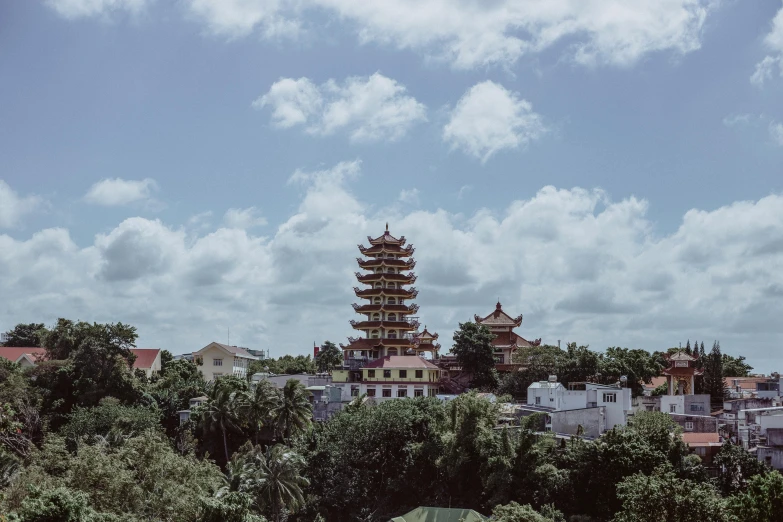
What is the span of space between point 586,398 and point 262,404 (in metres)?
20.5

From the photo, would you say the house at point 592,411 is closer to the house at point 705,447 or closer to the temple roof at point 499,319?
the house at point 705,447

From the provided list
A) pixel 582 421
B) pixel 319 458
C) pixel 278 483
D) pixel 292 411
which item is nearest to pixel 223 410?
pixel 292 411

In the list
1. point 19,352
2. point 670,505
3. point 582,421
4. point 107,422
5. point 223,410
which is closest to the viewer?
point 670,505

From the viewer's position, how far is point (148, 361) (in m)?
80.1

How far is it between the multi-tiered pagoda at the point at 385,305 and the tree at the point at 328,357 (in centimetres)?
1251

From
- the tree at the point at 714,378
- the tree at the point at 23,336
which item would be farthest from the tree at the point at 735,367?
the tree at the point at 23,336

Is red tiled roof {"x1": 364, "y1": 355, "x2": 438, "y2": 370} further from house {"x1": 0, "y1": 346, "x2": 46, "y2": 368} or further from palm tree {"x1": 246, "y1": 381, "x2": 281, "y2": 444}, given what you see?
house {"x1": 0, "y1": 346, "x2": 46, "y2": 368}

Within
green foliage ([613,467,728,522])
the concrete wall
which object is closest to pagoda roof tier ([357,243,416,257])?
the concrete wall

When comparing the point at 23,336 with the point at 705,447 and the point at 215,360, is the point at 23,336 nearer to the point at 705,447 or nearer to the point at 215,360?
the point at 215,360

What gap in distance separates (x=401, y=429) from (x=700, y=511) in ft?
79.2

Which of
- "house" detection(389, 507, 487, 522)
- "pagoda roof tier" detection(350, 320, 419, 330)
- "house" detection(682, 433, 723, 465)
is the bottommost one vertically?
"house" detection(389, 507, 487, 522)

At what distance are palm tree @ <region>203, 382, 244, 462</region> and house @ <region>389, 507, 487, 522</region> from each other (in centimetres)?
1419

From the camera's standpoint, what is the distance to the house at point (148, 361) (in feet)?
259

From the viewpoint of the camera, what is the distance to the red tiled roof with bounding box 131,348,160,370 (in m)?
79.4
